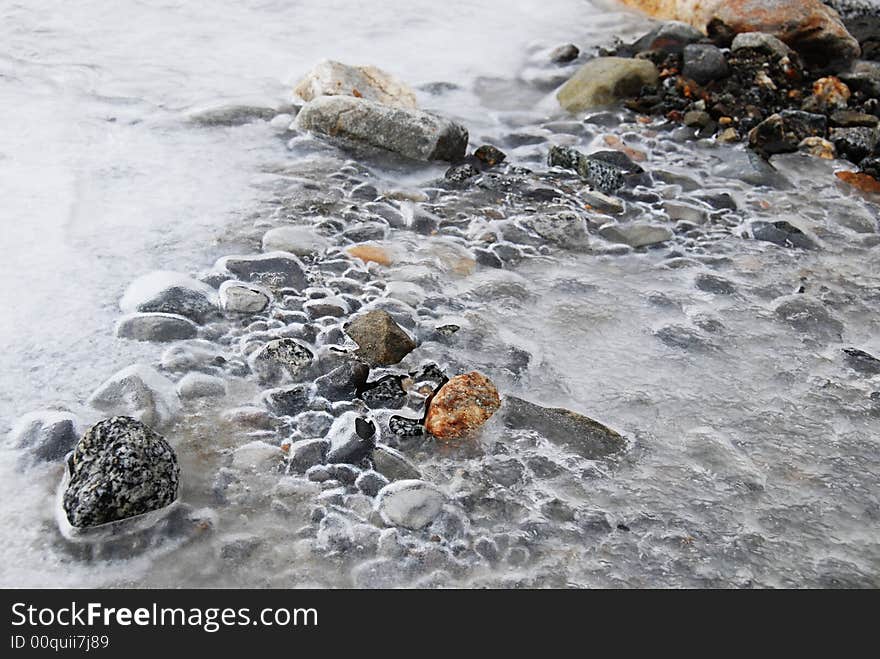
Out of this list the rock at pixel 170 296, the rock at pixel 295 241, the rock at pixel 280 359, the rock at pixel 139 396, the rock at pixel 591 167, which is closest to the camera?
the rock at pixel 139 396

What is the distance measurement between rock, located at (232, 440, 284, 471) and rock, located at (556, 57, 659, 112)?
124 inches

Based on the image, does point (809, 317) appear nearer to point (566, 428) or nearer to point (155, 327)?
point (566, 428)

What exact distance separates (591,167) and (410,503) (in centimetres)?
235

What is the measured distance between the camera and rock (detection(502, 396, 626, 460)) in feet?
8.55

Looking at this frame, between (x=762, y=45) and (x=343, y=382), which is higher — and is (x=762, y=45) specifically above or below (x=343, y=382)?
above

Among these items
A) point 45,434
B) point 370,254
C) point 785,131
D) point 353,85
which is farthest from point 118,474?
point 785,131

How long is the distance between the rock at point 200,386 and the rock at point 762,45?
13.2ft

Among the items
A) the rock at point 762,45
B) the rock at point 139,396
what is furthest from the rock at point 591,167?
the rock at point 139,396

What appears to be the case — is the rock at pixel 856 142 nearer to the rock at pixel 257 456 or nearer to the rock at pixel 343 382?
the rock at pixel 343 382

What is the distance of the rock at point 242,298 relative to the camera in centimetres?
306

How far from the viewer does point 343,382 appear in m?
2.76

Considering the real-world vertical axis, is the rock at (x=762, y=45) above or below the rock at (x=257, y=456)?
above
